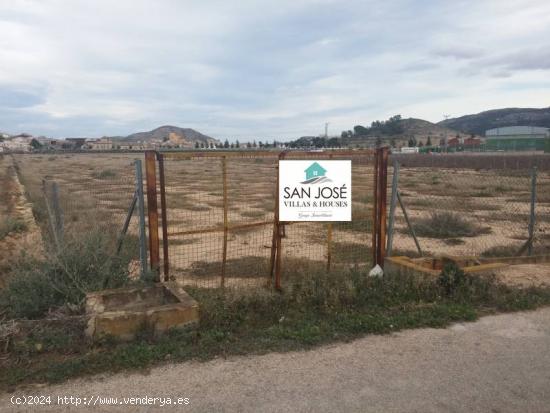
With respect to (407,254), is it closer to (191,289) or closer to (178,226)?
(191,289)

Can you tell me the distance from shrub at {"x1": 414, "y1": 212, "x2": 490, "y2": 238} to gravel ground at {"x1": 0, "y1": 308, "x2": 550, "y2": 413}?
8.18m

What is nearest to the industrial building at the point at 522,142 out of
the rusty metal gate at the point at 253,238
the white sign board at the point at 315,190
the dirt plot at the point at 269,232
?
the dirt plot at the point at 269,232

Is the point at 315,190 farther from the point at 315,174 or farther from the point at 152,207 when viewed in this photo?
the point at 152,207

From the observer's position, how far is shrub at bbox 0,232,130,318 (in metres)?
5.39

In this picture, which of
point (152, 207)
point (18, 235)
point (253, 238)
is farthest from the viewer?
point (253, 238)

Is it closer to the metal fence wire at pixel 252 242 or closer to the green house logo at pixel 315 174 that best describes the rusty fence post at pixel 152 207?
the metal fence wire at pixel 252 242

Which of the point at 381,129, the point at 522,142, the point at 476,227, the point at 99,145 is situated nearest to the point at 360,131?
the point at 381,129

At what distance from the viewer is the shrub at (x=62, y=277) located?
17.7 ft

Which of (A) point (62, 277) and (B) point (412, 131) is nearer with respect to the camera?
(A) point (62, 277)

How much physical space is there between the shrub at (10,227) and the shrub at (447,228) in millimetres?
10822

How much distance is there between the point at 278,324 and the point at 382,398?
1823 mm

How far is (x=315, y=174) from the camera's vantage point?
699 cm

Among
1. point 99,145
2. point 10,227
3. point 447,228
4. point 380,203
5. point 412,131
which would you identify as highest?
point 412,131

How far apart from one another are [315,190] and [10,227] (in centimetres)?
943
